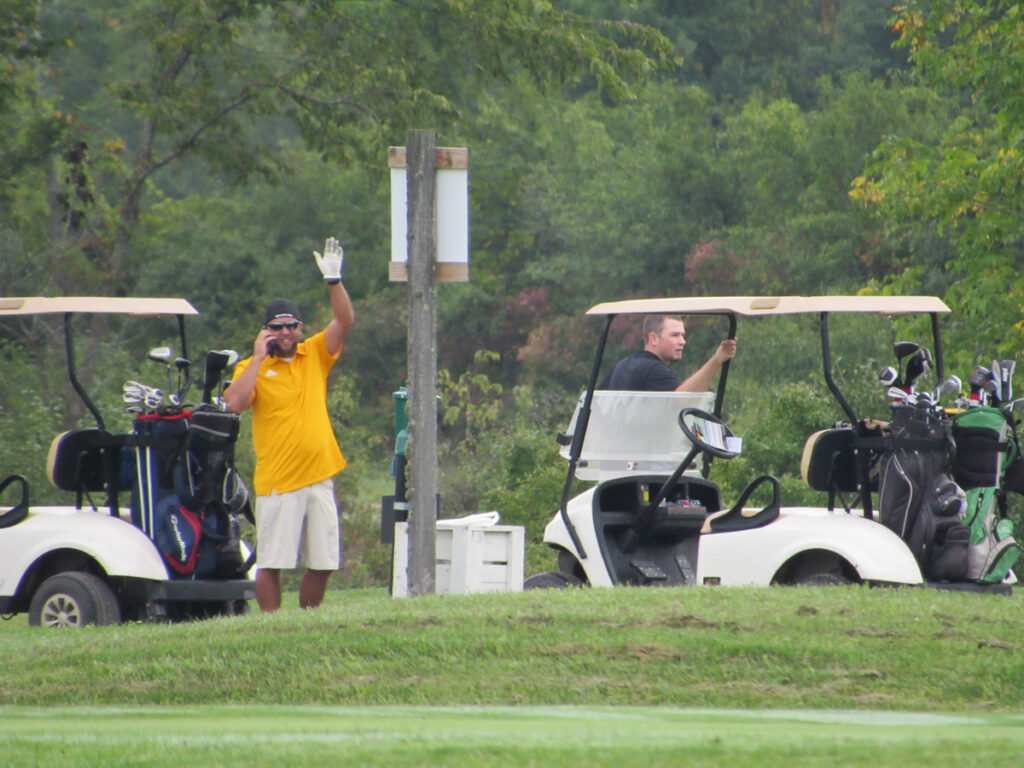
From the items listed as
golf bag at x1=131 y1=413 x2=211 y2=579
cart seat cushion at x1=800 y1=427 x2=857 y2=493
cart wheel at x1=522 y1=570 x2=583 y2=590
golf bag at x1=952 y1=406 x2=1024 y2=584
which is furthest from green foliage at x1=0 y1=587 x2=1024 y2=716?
golf bag at x1=131 y1=413 x2=211 y2=579

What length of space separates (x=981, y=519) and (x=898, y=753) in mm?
3952

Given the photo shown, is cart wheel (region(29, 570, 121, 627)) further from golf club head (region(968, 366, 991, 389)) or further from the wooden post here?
golf club head (region(968, 366, 991, 389))

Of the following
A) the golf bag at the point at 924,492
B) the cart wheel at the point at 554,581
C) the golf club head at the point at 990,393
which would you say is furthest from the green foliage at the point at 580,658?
the cart wheel at the point at 554,581

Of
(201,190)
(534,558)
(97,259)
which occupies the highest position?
(201,190)

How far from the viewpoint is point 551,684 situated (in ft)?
22.7

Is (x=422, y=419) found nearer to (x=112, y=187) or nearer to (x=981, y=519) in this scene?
(x=981, y=519)

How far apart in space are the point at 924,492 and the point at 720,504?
59.3 inches

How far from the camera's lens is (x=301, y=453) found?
917 centimetres

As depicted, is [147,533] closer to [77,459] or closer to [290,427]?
[77,459]

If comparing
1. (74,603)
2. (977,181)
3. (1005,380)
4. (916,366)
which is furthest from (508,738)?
(977,181)

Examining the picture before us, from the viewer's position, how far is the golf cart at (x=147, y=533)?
991 cm

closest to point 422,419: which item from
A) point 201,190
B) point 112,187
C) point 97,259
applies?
point 97,259

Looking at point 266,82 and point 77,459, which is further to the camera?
point 266,82

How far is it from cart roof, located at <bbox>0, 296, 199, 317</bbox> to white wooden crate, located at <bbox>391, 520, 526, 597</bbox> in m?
1.99
